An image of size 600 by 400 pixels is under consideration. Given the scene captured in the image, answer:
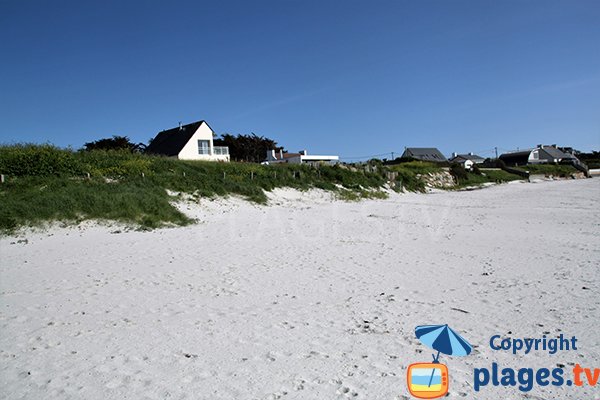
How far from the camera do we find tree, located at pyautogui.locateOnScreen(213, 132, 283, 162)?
6381 centimetres

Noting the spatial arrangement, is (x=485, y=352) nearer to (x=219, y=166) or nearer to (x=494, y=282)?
(x=494, y=282)

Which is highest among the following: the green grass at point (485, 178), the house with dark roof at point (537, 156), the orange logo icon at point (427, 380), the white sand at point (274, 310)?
the house with dark roof at point (537, 156)

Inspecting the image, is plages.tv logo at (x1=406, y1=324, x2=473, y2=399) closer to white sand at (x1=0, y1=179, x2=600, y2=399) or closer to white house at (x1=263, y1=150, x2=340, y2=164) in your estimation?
white sand at (x1=0, y1=179, x2=600, y2=399)

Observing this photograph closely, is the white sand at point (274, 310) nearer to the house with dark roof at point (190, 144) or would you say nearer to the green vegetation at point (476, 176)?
the house with dark roof at point (190, 144)

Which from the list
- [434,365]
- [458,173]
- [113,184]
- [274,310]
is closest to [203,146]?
[113,184]

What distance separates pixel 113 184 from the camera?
642 inches

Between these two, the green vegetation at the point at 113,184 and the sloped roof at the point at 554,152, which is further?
the sloped roof at the point at 554,152

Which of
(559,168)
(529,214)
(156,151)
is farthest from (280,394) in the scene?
(559,168)

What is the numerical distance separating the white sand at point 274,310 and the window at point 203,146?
27902mm

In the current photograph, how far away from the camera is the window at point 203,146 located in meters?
37.5

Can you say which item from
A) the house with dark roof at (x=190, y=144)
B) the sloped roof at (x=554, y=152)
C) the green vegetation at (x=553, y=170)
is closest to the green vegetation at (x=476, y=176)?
the green vegetation at (x=553, y=170)

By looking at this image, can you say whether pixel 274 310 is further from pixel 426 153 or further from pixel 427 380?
pixel 426 153

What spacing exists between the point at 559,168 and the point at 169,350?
3163 inches

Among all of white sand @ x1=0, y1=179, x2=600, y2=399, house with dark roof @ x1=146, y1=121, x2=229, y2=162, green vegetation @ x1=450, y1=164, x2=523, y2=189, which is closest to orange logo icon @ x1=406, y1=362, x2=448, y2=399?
white sand @ x1=0, y1=179, x2=600, y2=399
